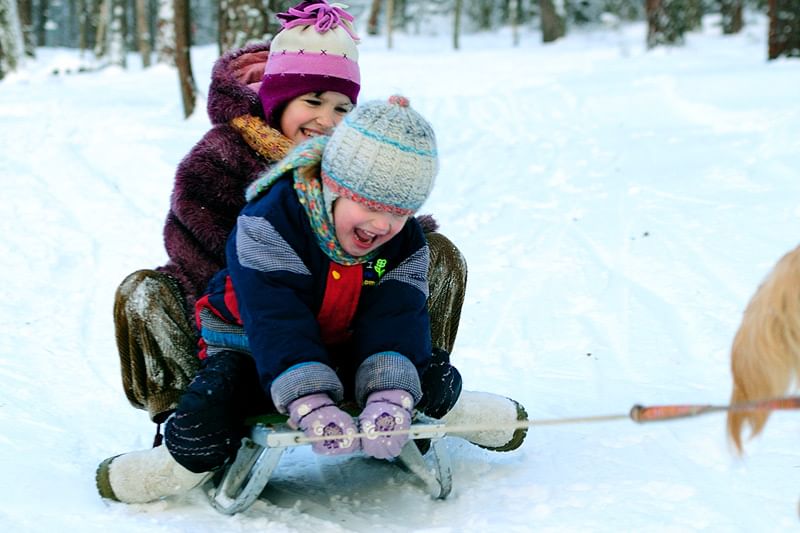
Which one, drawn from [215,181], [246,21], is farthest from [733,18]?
[215,181]

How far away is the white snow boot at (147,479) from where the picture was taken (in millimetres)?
2744

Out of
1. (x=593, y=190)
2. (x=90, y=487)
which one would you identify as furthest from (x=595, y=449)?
(x=593, y=190)

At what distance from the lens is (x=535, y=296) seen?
5.05 m

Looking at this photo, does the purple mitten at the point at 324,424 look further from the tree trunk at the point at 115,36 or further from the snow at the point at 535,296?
the tree trunk at the point at 115,36

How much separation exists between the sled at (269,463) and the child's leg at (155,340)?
364 mm

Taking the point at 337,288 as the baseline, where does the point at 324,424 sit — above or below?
below

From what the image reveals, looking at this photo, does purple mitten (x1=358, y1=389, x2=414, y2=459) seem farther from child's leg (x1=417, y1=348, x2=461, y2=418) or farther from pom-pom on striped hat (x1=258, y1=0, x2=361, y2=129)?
pom-pom on striped hat (x1=258, y1=0, x2=361, y2=129)

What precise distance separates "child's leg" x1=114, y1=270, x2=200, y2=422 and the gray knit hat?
0.72m

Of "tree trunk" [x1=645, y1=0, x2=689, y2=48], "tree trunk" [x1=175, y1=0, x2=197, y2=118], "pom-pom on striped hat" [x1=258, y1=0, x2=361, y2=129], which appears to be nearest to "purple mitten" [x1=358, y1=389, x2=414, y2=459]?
"pom-pom on striped hat" [x1=258, y1=0, x2=361, y2=129]

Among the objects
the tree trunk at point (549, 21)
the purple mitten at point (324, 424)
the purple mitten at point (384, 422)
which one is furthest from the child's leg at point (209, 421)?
the tree trunk at point (549, 21)

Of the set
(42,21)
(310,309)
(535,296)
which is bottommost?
(42,21)

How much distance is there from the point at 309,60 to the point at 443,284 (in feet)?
2.85

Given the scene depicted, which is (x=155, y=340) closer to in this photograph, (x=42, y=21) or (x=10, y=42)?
(x=10, y=42)

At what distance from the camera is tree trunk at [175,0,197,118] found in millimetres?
10070
